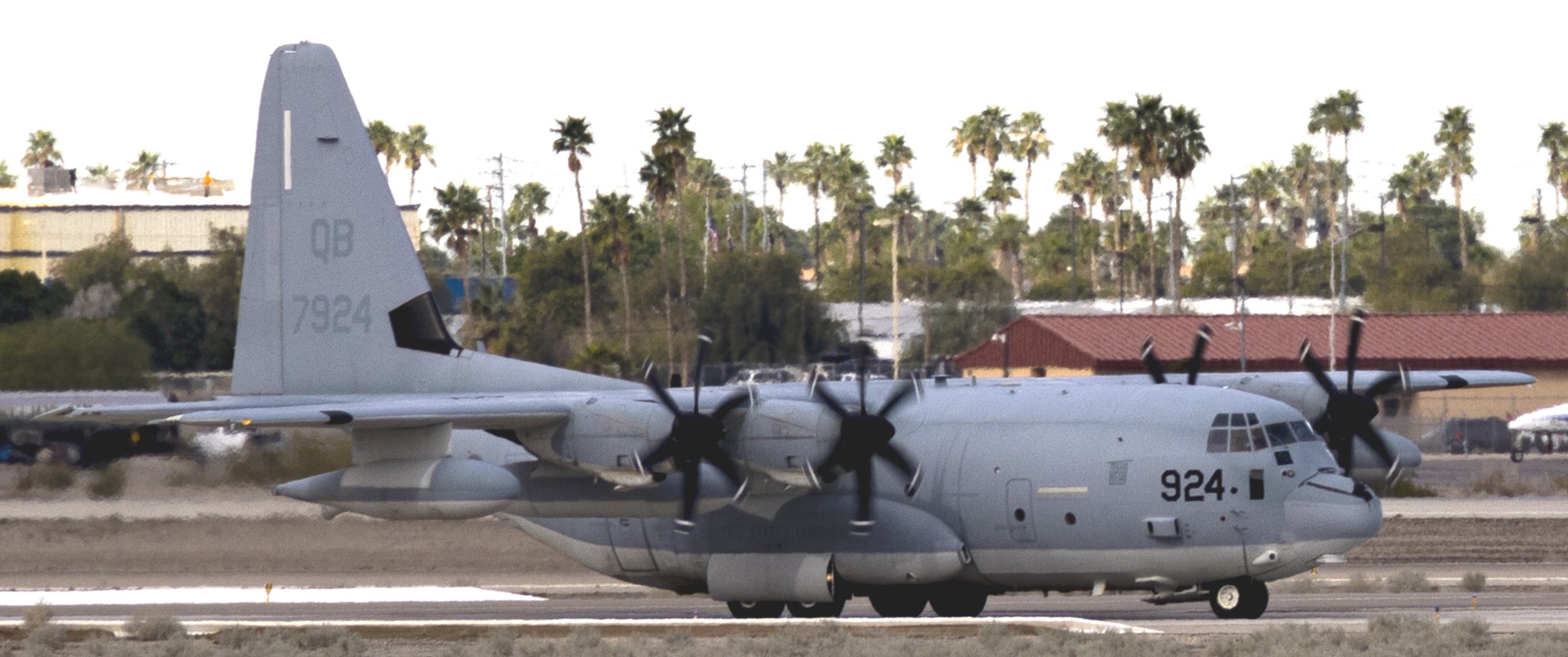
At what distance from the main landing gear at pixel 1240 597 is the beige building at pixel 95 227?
106 metres

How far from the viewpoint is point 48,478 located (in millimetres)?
45562

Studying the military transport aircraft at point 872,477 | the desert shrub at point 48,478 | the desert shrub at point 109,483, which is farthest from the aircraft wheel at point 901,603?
the desert shrub at point 48,478

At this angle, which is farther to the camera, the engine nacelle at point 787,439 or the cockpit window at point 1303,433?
the cockpit window at point 1303,433

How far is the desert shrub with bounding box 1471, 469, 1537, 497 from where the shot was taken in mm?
53188

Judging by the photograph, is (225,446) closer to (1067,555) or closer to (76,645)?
(76,645)

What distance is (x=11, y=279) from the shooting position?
70562 millimetres

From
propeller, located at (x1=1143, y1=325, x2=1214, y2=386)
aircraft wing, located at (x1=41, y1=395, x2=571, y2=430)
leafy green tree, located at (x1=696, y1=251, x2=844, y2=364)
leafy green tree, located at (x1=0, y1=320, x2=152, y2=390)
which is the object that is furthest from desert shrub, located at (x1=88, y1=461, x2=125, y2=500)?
leafy green tree, located at (x1=696, y1=251, x2=844, y2=364)

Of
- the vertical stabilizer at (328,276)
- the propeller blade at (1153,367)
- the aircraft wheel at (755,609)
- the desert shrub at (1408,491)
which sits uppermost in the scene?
the vertical stabilizer at (328,276)

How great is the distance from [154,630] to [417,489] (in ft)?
12.7

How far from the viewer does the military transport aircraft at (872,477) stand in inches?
A: 965

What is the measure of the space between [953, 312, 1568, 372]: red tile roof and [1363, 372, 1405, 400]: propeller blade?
1857 inches

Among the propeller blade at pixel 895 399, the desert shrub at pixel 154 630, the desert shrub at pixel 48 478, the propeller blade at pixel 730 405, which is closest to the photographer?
the desert shrub at pixel 154 630

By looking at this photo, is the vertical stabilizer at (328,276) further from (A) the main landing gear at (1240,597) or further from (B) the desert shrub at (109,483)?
(B) the desert shrub at (109,483)

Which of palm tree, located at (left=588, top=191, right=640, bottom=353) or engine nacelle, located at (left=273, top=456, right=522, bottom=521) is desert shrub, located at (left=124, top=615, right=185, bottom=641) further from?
palm tree, located at (left=588, top=191, right=640, bottom=353)
